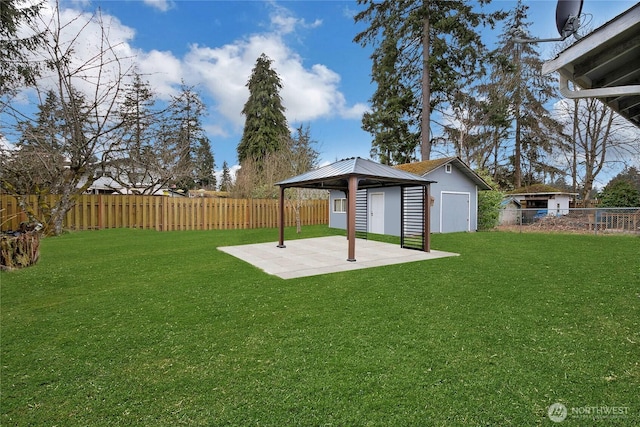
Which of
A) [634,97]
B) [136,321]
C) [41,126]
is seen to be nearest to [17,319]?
[136,321]

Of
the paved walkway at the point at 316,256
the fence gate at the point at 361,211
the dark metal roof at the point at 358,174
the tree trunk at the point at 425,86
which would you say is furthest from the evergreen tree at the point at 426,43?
the paved walkway at the point at 316,256

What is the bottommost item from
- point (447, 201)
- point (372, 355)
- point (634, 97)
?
point (372, 355)

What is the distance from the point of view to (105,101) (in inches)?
388

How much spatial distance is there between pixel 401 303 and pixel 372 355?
59.2 inches

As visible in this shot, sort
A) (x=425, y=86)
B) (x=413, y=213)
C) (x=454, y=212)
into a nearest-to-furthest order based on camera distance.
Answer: (x=413, y=213), (x=454, y=212), (x=425, y=86)

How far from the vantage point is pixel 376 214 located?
46.9 ft

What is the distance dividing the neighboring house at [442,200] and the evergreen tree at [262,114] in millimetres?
16348

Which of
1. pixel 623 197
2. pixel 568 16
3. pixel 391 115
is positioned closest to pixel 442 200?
pixel 391 115

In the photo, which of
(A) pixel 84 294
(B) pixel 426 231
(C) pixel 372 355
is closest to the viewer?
(C) pixel 372 355

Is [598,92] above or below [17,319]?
above

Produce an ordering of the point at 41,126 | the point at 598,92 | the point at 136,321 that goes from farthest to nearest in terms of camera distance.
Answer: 1. the point at 41,126
2. the point at 136,321
3. the point at 598,92

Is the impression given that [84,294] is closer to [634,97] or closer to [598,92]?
[598,92]

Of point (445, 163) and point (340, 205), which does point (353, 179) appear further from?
point (340, 205)

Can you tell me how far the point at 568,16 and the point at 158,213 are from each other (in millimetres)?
14738
